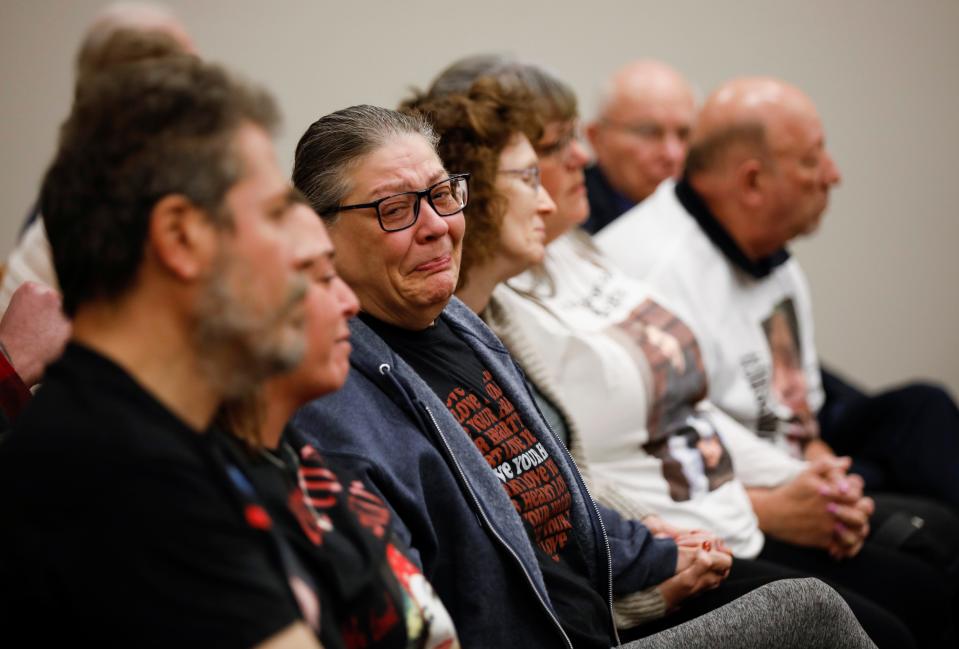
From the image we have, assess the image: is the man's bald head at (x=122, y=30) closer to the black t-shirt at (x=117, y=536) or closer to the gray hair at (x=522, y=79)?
the gray hair at (x=522, y=79)

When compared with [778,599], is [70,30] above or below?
above

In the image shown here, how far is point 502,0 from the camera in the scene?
12.0 ft

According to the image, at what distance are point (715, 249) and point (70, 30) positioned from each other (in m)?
1.78

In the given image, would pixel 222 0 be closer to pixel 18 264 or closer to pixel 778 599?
pixel 18 264

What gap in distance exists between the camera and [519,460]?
1.49 m

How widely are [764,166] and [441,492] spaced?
1.60m

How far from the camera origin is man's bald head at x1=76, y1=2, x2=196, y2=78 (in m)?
2.25

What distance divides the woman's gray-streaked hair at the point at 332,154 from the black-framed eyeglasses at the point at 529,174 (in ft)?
1.37

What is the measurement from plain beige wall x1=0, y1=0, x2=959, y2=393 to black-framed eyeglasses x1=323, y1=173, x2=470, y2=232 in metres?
1.72

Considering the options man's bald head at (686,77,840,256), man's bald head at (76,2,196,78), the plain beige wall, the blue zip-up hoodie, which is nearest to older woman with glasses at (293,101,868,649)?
the blue zip-up hoodie

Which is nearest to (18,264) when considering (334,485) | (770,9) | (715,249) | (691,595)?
(334,485)

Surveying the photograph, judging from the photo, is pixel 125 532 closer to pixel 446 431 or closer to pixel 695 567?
pixel 446 431

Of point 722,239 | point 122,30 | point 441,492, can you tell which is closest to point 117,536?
point 441,492

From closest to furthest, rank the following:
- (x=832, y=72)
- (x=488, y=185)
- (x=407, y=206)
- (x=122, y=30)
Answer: (x=407, y=206) → (x=488, y=185) → (x=122, y=30) → (x=832, y=72)
